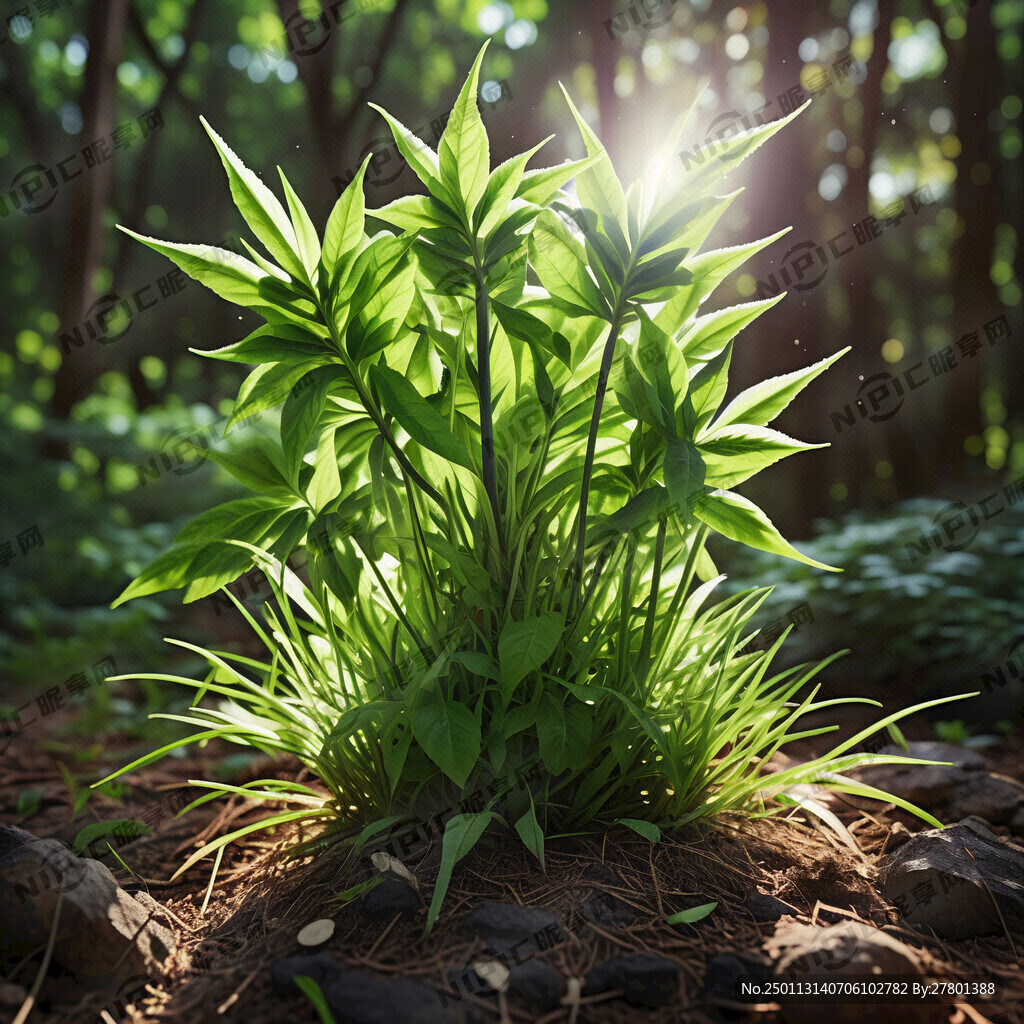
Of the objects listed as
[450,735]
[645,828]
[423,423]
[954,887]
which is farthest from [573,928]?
[423,423]

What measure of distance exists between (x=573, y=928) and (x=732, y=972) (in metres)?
0.19

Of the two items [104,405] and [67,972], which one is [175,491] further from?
[67,972]

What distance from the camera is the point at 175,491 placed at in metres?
4.45

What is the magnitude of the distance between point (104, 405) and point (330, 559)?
15.4 ft

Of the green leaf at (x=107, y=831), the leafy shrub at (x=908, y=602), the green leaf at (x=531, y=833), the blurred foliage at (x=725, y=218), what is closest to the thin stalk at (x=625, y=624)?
the green leaf at (x=531, y=833)

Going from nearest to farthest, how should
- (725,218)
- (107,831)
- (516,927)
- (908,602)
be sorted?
(516,927) < (107,831) < (908,602) < (725,218)

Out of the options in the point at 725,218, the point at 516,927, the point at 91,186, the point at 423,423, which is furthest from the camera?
the point at 725,218

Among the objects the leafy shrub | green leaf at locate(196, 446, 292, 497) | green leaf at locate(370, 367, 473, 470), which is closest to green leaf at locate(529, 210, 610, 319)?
green leaf at locate(370, 367, 473, 470)

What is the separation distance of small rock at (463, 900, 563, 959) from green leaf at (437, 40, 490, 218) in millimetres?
924

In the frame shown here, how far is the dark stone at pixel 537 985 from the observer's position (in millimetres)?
827

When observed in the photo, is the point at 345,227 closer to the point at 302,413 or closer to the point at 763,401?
the point at 302,413

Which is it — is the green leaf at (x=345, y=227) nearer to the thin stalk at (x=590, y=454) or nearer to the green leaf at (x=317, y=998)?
the thin stalk at (x=590, y=454)

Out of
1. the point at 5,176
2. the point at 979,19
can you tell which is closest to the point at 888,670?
the point at 979,19

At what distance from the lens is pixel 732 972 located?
0.86m
